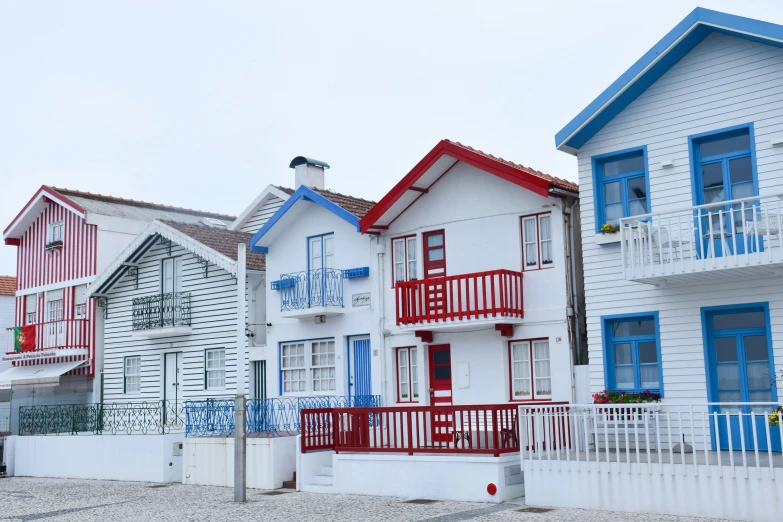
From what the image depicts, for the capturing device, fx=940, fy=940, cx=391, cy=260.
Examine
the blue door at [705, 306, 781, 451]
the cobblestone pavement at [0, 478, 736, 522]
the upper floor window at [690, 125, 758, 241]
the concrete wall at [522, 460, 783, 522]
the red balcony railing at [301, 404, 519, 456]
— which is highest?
the upper floor window at [690, 125, 758, 241]

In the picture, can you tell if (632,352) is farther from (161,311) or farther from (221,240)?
(161,311)

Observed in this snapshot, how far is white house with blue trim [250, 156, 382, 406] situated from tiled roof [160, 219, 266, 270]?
48.3 inches

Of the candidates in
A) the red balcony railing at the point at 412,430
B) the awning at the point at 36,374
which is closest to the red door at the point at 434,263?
the red balcony railing at the point at 412,430

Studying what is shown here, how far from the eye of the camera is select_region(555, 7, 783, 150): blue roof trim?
51.9ft

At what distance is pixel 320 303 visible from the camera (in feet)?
74.2

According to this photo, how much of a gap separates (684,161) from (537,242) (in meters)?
3.74

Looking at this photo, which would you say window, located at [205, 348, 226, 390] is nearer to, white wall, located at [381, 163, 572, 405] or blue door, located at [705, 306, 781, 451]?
white wall, located at [381, 163, 572, 405]

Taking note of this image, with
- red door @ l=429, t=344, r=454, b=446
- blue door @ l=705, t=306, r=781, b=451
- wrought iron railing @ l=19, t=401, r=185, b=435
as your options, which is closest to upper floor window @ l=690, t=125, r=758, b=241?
blue door @ l=705, t=306, r=781, b=451

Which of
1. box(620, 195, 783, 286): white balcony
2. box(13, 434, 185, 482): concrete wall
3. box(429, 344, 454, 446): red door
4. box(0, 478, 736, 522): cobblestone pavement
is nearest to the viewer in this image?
box(0, 478, 736, 522): cobblestone pavement

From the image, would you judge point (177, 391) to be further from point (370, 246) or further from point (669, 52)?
point (669, 52)

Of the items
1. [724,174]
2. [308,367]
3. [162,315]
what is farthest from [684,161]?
[162,315]

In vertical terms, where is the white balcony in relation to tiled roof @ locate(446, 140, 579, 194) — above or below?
below

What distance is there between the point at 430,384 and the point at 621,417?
17.5ft

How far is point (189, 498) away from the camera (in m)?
18.6
